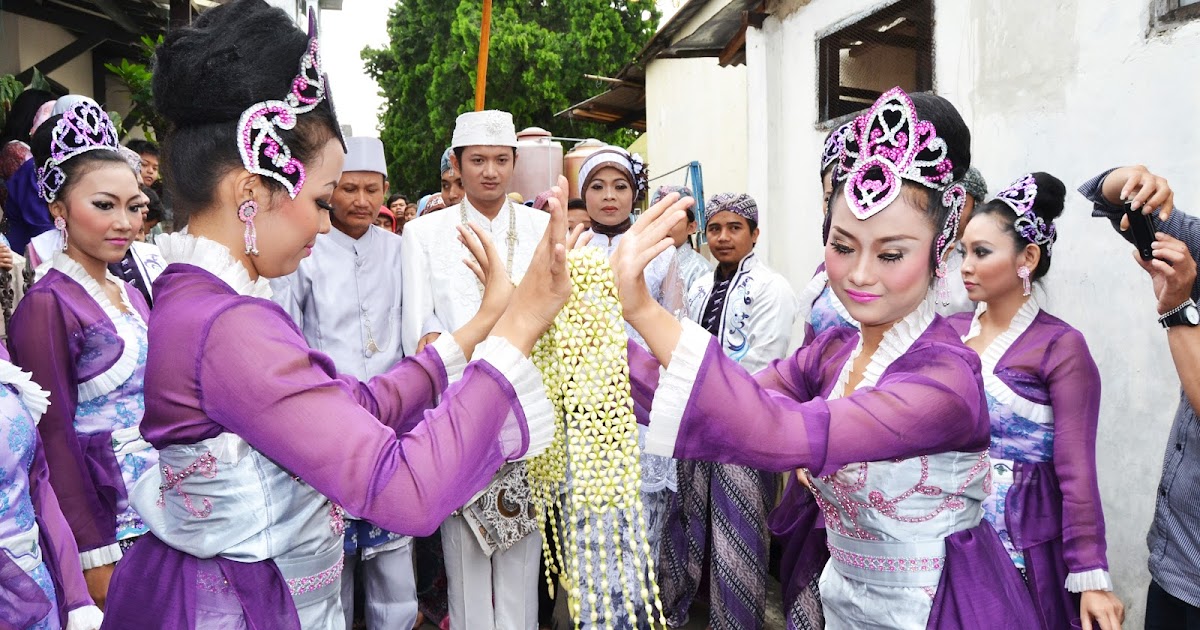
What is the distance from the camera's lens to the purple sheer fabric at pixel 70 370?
2896mm

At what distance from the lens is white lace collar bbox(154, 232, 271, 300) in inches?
71.2

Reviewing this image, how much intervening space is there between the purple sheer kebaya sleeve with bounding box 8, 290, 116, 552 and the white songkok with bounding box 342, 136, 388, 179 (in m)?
1.40

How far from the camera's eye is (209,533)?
1.82 metres

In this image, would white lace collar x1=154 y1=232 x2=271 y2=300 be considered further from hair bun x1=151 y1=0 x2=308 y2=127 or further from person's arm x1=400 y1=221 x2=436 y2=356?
person's arm x1=400 y1=221 x2=436 y2=356

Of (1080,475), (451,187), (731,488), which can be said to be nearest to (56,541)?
(731,488)

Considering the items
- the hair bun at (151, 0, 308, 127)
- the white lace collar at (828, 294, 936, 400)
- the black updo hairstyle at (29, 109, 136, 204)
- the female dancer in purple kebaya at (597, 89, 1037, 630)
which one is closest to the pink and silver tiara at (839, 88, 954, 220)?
the female dancer in purple kebaya at (597, 89, 1037, 630)

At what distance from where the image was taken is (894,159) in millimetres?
2051

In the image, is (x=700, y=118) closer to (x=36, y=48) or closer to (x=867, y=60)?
(x=867, y=60)

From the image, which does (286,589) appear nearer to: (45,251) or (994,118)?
(45,251)

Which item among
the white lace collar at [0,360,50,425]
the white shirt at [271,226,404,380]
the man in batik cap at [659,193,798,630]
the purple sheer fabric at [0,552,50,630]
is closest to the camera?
the purple sheer fabric at [0,552,50,630]

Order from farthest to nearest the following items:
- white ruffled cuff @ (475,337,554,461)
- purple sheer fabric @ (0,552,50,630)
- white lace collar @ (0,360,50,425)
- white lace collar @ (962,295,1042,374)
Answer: white lace collar @ (962,295,1042,374), white lace collar @ (0,360,50,425), purple sheer fabric @ (0,552,50,630), white ruffled cuff @ (475,337,554,461)

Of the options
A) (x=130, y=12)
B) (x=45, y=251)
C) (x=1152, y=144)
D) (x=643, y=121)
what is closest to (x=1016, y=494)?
(x=1152, y=144)

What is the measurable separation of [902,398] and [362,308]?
2.73 m

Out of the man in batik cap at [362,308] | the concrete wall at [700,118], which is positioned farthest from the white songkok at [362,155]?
the concrete wall at [700,118]
